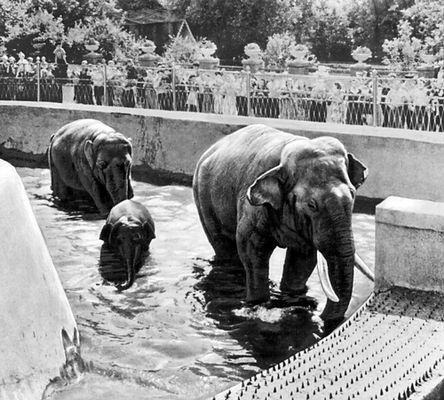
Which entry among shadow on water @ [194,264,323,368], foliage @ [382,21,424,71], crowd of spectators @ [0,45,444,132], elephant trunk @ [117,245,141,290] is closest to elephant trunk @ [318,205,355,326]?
shadow on water @ [194,264,323,368]

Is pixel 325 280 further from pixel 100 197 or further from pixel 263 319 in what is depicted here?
pixel 100 197

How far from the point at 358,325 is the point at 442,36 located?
80.3 feet

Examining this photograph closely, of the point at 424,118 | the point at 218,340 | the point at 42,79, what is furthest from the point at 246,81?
the point at 218,340

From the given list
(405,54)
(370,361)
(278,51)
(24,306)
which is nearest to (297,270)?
(370,361)

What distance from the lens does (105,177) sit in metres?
10.7

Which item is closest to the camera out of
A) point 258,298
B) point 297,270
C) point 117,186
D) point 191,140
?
point 258,298

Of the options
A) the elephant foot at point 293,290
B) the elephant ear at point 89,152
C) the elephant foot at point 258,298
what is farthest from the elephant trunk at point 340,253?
the elephant ear at point 89,152

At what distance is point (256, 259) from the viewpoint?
24.7ft

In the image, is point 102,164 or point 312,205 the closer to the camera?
point 312,205

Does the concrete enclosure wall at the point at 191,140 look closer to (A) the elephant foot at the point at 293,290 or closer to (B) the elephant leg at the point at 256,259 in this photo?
(A) the elephant foot at the point at 293,290

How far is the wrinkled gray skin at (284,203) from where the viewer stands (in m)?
6.71

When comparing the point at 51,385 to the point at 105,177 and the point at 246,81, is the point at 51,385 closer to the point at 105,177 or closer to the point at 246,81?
the point at 105,177

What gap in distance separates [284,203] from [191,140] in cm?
672

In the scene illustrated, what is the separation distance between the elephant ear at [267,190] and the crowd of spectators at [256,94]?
7349 mm
